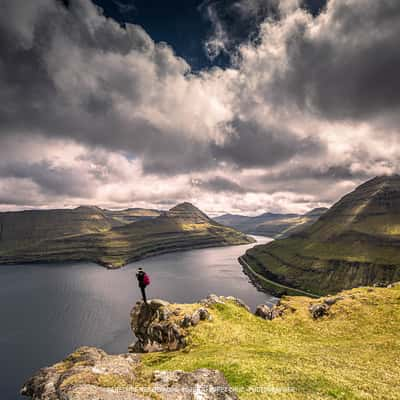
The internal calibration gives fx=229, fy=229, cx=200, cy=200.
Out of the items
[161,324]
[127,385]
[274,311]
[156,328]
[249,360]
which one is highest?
[127,385]

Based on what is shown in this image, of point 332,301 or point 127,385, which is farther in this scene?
point 332,301

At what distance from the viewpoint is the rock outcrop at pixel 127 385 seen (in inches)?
556

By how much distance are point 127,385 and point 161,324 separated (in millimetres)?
31359

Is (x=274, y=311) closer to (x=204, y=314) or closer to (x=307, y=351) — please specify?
(x=204, y=314)

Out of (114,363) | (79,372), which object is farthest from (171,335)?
(79,372)

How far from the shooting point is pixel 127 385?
1532 centimetres

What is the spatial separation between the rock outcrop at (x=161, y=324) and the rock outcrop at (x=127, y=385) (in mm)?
21001

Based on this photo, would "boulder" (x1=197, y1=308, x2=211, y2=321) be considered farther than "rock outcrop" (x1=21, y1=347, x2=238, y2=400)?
Yes

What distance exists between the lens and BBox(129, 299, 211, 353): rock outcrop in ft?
130

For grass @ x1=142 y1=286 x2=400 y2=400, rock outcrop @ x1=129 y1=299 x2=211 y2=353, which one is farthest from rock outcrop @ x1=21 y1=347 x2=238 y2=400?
rock outcrop @ x1=129 y1=299 x2=211 y2=353

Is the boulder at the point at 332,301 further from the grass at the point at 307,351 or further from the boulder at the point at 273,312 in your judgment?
the boulder at the point at 273,312

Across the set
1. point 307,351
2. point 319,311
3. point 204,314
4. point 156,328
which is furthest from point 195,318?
point 319,311

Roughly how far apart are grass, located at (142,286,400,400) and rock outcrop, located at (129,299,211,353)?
270 centimetres

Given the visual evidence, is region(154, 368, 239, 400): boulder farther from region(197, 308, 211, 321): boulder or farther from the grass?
region(197, 308, 211, 321): boulder
